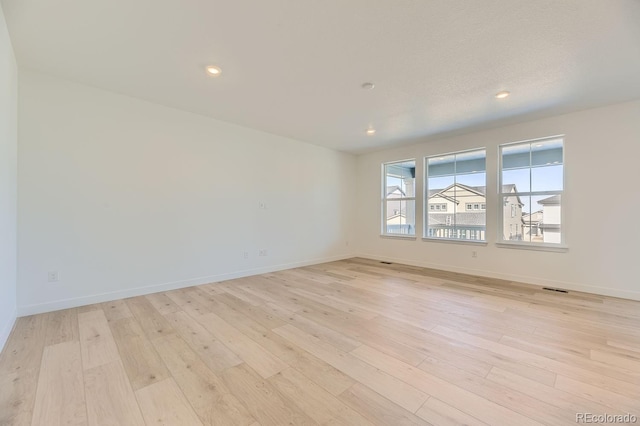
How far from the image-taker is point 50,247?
284cm

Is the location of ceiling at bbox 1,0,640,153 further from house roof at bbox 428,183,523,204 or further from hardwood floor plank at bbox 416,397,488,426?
hardwood floor plank at bbox 416,397,488,426

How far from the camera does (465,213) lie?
4859 mm

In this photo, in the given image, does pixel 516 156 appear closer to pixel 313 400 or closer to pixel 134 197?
pixel 313 400

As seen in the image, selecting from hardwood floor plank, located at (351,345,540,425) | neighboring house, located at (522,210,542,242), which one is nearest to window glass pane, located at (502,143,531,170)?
neighboring house, located at (522,210,542,242)

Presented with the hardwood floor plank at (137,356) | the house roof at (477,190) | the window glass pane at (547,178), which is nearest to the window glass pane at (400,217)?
the house roof at (477,190)

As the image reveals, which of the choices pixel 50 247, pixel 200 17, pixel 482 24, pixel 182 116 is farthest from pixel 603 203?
pixel 50 247

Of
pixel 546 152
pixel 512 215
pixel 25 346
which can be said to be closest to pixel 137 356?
pixel 25 346

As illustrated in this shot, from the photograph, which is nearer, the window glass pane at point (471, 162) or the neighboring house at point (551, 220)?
the neighboring house at point (551, 220)

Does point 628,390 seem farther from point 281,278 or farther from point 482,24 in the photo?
point 281,278

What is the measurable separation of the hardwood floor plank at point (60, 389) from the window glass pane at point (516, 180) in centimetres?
560

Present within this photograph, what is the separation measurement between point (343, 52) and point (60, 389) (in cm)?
327

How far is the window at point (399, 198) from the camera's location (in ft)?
18.6

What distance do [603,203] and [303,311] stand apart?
14.2ft

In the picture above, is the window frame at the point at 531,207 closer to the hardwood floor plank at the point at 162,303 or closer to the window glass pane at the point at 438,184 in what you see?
the window glass pane at the point at 438,184
